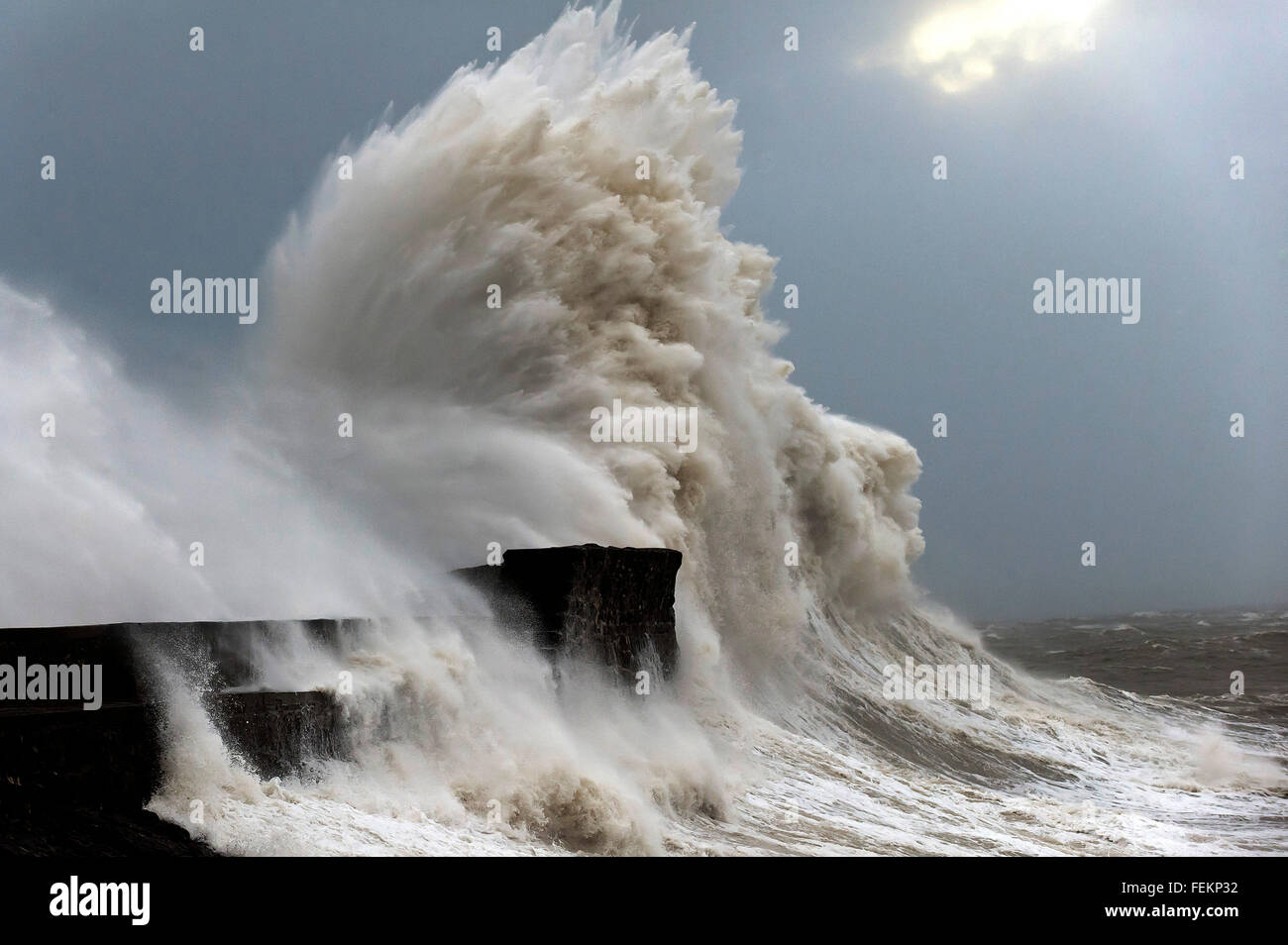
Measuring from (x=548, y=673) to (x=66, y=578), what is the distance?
13.6 feet

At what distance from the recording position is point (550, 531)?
14234 millimetres

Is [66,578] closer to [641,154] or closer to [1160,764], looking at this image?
[641,154]

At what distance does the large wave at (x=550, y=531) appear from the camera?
32.4 ft

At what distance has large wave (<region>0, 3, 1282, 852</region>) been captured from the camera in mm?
9883

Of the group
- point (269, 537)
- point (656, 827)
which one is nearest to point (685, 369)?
point (269, 537)

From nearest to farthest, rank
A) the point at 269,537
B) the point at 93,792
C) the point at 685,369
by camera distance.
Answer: the point at 93,792
the point at 269,537
the point at 685,369

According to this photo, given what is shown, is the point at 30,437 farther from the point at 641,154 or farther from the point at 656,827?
the point at 641,154

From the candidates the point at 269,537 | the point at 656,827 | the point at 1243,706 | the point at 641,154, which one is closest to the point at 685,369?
the point at 641,154
